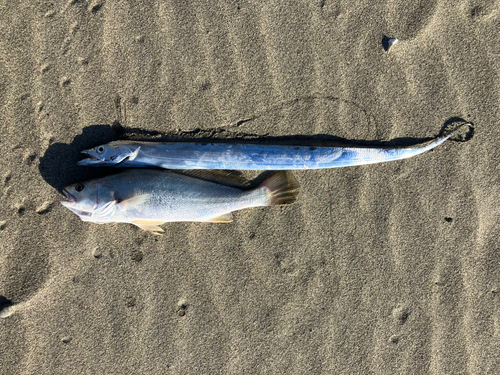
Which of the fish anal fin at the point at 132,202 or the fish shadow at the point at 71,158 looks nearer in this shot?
the fish anal fin at the point at 132,202

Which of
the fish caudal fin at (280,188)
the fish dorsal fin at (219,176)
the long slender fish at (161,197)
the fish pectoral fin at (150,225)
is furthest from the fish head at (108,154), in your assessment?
the fish caudal fin at (280,188)

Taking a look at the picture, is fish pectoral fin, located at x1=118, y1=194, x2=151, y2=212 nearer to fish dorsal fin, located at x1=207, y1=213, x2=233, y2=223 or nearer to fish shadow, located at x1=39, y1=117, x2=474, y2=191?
fish shadow, located at x1=39, y1=117, x2=474, y2=191

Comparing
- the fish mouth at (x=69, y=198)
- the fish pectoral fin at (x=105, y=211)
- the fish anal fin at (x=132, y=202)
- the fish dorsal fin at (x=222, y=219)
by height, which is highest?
the fish mouth at (x=69, y=198)

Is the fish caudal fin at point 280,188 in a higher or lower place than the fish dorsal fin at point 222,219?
higher

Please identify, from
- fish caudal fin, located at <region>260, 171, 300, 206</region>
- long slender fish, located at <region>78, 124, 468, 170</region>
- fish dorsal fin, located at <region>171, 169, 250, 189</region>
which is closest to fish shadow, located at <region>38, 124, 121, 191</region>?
long slender fish, located at <region>78, 124, 468, 170</region>

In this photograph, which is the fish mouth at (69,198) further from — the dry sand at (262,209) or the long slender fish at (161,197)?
the dry sand at (262,209)
